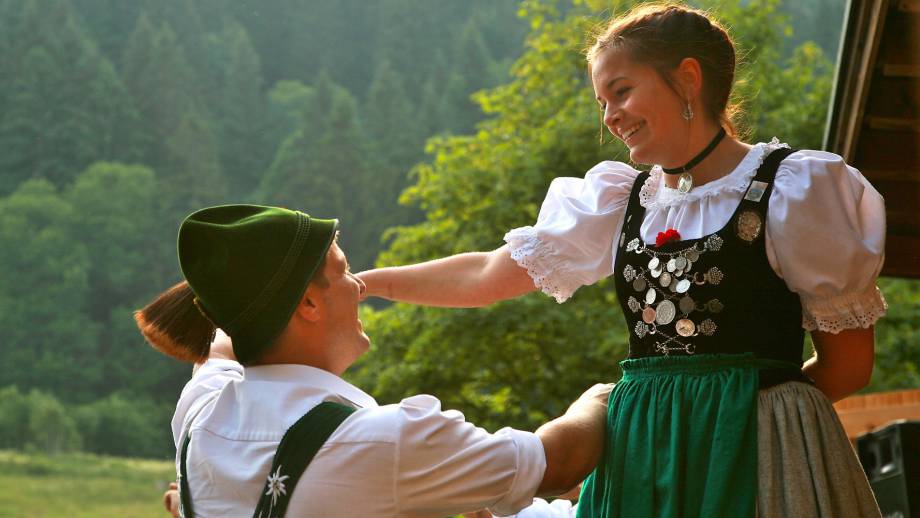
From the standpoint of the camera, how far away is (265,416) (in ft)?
5.90

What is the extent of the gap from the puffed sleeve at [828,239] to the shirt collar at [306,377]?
70cm

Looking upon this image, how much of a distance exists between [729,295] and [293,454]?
2.36 ft

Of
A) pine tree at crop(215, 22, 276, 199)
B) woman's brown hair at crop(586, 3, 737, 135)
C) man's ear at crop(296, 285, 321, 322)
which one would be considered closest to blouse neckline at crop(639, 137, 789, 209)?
woman's brown hair at crop(586, 3, 737, 135)

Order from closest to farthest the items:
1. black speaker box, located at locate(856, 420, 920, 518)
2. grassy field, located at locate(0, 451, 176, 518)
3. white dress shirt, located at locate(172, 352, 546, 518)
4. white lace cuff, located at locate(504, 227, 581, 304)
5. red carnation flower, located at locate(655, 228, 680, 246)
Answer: white dress shirt, located at locate(172, 352, 546, 518), red carnation flower, located at locate(655, 228, 680, 246), white lace cuff, located at locate(504, 227, 581, 304), black speaker box, located at locate(856, 420, 920, 518), grassy field, located at locate(0, 451, 176, 518)

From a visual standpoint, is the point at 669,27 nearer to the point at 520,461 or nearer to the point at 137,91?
the point at 520,461

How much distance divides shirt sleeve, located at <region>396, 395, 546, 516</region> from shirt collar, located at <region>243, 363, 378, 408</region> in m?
0.13

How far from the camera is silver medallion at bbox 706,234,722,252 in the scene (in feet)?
6.10

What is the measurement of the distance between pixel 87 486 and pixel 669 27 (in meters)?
25.3

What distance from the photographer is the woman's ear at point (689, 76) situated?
1.97 metres

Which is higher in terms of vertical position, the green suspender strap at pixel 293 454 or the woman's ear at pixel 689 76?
the woman's ear at pixel 689 76

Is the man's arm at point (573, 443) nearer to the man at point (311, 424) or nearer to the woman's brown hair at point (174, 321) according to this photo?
the man at point (311, 424)

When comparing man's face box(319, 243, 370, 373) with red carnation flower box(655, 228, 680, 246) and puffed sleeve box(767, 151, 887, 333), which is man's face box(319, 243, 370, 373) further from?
puffed sleeve box(767, 151, 887, 333)

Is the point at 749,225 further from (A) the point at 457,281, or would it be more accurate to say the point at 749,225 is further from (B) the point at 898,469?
(B) the point at 898,469

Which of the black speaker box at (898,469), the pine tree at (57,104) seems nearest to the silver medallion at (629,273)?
the black speaker box at (898,469)
